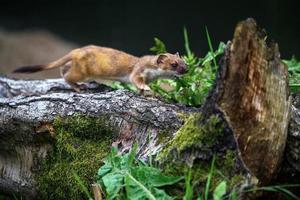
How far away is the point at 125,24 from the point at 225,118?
7.52 meters

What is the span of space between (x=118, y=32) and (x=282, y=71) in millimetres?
7510

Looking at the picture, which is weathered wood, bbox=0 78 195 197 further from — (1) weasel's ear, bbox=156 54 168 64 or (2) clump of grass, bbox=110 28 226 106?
(1) weasel's ear, bbox=156 54 168 64

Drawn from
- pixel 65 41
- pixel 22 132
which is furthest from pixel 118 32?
pixel 22 132

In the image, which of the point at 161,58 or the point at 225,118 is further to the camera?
the point at 161,58

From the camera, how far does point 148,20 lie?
10492 millimetres

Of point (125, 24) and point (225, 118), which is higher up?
point (225, 118)

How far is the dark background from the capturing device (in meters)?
9.62

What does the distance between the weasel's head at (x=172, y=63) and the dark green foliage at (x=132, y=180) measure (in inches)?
70.2

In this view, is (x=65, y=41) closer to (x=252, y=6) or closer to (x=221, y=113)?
(x=252, y=6)

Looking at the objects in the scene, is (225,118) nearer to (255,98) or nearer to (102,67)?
(255,98)

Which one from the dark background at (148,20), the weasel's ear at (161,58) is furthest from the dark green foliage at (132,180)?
the dark background at (148,20)

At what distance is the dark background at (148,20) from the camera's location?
31.6 ft

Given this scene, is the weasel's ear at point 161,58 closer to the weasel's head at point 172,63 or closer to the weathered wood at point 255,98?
the weasel's head at point 172,63

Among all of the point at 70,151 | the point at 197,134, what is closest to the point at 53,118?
the point at 70,151
